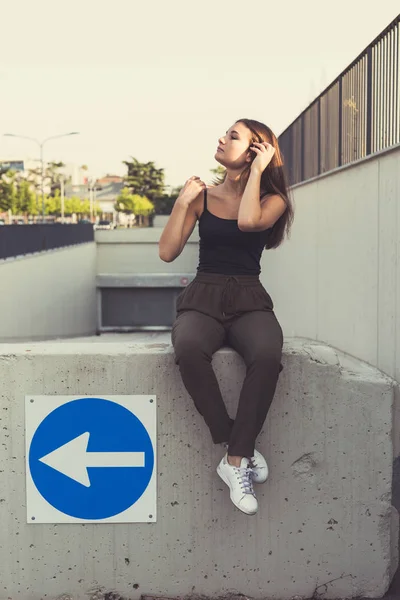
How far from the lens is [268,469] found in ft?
13.6

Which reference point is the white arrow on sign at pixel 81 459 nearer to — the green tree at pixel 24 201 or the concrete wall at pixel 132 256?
the concrete wall at pixel 132 256

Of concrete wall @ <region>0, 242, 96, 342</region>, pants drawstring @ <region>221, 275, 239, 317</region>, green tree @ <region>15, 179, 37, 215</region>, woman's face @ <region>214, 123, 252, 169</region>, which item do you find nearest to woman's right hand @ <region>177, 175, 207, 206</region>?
woman's face @ <region>214, 123, 252, 169</region>

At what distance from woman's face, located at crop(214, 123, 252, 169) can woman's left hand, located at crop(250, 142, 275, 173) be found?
43mm

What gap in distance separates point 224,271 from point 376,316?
345 cm

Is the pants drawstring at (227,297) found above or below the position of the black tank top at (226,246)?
below

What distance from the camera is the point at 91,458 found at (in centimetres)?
414

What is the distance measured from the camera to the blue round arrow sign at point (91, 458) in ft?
13.6

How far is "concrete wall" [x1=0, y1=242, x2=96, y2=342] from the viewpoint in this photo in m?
22.9

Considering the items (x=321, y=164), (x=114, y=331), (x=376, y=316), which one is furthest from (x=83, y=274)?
(x=376, y=316)

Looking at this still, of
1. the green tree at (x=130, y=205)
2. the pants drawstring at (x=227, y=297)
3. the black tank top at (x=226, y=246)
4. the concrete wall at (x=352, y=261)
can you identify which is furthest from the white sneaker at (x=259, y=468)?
the green tree at (x=130, y=205)

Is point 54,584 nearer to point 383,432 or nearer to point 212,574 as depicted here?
point 212,574

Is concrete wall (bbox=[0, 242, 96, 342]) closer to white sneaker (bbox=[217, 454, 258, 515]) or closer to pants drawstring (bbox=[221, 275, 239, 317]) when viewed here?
pants drawstring (bbox=[221, 275, 239, 317])

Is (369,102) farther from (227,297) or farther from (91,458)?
(91,458)

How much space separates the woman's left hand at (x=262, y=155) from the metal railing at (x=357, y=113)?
369 cm
